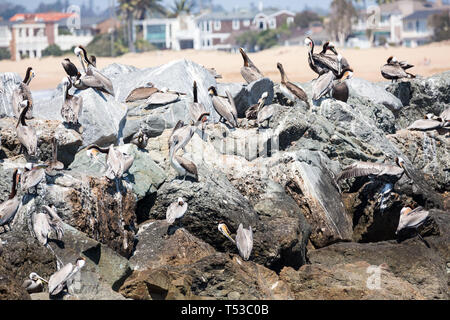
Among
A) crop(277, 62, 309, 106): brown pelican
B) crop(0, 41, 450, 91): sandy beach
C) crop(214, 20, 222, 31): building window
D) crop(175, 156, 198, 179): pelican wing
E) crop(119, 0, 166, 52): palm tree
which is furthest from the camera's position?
crop(214, 20, 222, 31): building window

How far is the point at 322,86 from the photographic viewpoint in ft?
47.3

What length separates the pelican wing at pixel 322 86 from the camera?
1443 cm

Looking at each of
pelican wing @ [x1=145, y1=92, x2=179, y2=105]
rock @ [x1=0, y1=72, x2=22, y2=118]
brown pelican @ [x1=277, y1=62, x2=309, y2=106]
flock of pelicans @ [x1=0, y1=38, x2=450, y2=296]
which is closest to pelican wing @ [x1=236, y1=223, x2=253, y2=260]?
flock of pelicans @ [x1=0, y1=38, x2=450, y2=296]

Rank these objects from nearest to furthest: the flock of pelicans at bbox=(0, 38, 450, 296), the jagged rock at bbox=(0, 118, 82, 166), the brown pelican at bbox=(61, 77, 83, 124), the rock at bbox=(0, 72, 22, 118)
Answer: the flock of pelicans at bbox=(0, 38, 450, 296)
the jagged rock at bbox=(0, 118, 82, 166)
the brown pelican at bbox=(61, 77, 83, 124)
the rock at bbox=(0, 72, 22, 118)

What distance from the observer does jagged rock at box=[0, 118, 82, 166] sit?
1241 centimetres

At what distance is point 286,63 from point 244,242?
3299 centimetres

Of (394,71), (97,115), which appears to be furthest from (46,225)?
(394,71)

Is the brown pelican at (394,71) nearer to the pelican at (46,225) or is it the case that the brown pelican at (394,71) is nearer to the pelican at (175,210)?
the pelican at (175,210)

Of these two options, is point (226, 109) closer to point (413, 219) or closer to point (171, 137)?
point (171, 137)

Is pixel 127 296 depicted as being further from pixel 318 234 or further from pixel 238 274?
pixel 318 234

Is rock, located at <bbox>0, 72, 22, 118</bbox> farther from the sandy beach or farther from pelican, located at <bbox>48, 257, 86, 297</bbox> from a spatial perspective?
the sandy beach

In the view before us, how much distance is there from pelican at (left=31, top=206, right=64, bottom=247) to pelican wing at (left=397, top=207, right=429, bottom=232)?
4.84 m

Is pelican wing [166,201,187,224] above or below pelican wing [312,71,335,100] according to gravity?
below
